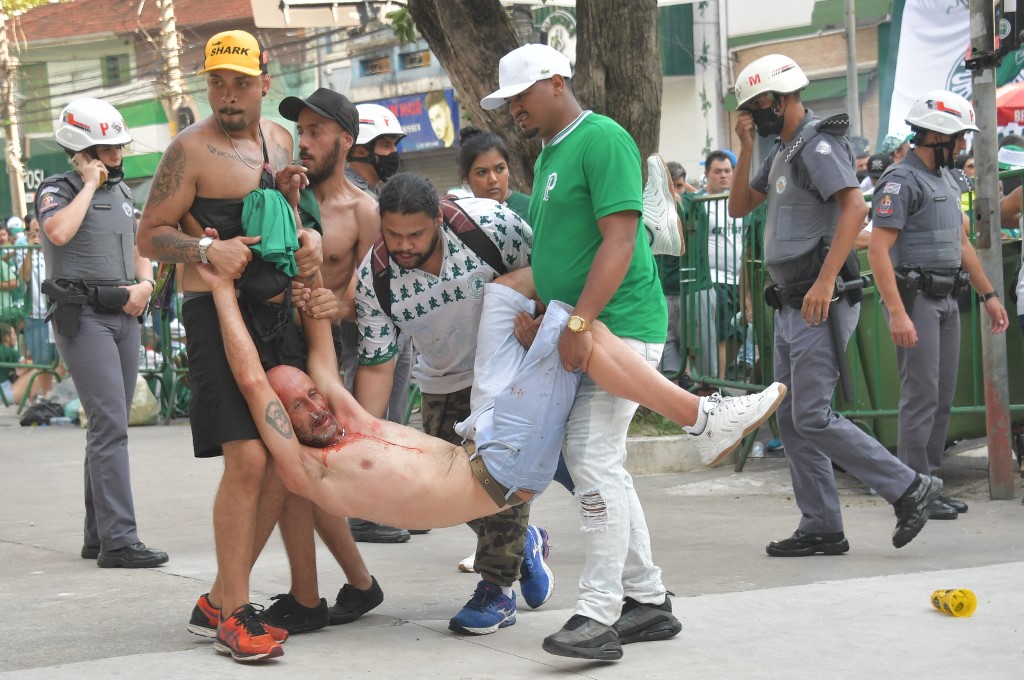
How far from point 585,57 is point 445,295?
4.56 metres

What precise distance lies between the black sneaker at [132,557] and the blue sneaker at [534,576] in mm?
1899

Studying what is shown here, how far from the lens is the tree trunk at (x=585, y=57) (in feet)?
28.1

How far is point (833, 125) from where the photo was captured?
19.0 ft

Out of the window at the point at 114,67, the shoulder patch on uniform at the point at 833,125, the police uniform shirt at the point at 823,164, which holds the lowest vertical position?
the police uniform shirt at the point at 823,164

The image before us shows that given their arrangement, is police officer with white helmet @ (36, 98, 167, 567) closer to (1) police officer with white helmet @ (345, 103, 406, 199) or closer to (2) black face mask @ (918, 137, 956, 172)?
(1) police officer with white helmet @ (345, 103, 406, 199)

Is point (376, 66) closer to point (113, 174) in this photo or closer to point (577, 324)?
point (113, 174)

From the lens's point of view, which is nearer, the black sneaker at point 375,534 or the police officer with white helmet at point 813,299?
the police officer with white helmet at point 813,299

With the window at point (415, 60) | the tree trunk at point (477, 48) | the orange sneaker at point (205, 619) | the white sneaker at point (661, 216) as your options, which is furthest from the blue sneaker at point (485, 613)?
the window at point (415, 60)

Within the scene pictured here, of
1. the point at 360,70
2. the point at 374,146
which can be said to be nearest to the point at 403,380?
the point at 374,146

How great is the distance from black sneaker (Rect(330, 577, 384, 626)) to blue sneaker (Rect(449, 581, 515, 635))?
0.39 metres

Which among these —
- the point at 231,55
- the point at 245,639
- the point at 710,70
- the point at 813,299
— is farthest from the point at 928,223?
the point at 710,70

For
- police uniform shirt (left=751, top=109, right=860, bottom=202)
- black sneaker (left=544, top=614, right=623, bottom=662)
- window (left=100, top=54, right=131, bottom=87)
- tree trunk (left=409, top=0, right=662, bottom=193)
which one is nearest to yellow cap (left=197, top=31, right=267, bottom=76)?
black sneaker (left=544, top=614, right=623, bottom=662)

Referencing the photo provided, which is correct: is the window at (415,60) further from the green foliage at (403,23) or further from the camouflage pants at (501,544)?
the camouflage pants at (501,544)

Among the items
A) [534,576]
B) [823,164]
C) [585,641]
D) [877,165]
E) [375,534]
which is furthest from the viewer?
[877,165]
